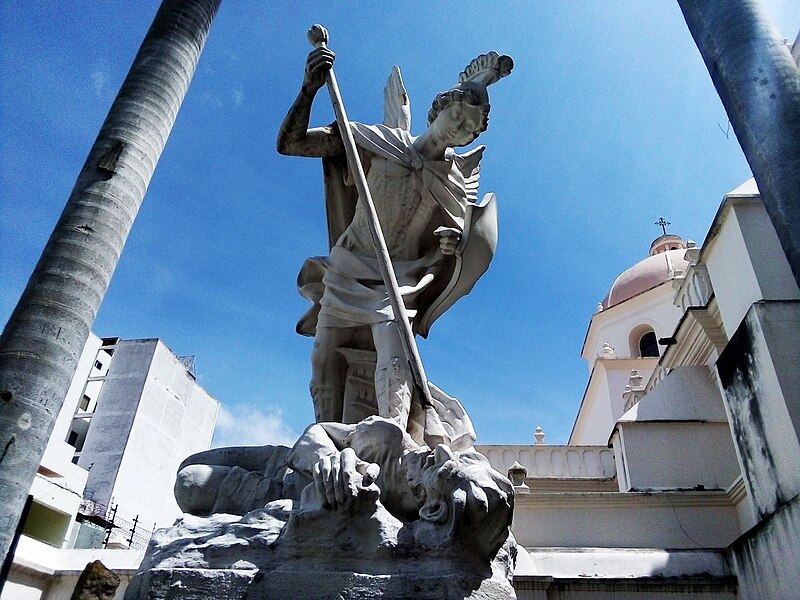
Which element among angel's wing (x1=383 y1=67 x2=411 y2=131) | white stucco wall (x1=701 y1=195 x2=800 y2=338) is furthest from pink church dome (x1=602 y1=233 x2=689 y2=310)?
angel's wing (x1=383 y1=67 x2=411 y2=131)

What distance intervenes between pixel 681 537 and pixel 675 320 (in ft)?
52.4

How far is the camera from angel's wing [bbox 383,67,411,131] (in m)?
5.12

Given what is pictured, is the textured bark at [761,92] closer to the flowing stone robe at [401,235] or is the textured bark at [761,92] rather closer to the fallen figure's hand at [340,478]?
the flowing stone robe at [401,235]

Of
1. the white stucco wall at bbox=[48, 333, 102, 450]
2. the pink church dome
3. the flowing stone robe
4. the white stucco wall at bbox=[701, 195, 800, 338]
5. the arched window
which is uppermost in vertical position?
the pink church dome

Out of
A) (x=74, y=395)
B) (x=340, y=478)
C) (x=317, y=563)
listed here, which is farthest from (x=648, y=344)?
(x=317, y=563)

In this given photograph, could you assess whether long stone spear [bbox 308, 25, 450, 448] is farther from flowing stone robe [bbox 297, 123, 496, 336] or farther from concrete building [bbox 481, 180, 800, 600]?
concrete building [bbox 481, 180, 800, 600]

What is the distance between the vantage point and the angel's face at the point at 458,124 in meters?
4.23

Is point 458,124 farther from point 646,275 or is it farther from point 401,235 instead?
point 646,275

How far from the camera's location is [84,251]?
470 cm

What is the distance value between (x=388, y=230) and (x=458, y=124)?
86 centimetres

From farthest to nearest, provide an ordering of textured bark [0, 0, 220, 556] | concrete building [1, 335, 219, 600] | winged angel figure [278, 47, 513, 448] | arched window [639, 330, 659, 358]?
arched window [639, 330, 659, 358]
concrete building [1, 335, 219, 600]
textured bark [0, 0, 220, 556]
winged angel figure [278, 47, 513, 448]

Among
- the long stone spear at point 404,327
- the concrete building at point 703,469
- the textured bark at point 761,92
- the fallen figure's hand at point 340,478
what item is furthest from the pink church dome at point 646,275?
the fallen figure's hand at point 340,478

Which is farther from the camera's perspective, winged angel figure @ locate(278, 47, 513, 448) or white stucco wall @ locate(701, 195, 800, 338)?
white stucco wall @ locate(701, 195, 800, 338)

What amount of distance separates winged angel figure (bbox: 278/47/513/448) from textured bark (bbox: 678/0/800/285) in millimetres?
2464
